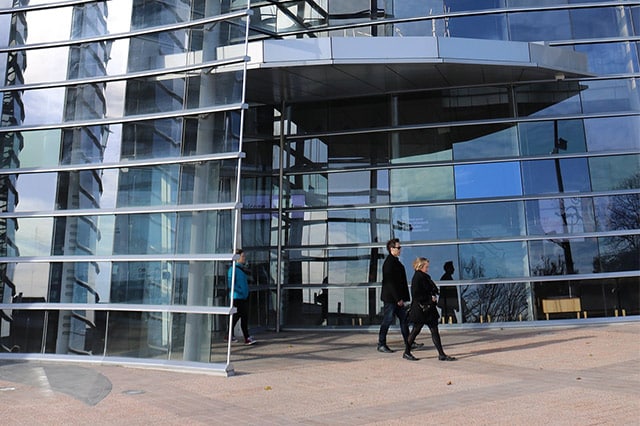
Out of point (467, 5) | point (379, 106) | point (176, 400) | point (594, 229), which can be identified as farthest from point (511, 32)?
point (176, 400)

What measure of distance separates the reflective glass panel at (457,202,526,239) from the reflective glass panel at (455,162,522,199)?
0.29 m

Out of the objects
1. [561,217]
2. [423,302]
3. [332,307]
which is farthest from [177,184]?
[561,217]

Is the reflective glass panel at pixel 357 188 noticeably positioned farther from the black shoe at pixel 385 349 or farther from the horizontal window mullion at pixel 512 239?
the black shoe at pixel 385 349

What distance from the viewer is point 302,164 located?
1405 cm

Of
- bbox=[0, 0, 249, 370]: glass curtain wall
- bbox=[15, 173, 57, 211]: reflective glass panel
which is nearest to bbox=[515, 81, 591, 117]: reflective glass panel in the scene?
bbox=[0, 0, 249, 370]: glass curtain wall

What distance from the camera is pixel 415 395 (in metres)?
6.18

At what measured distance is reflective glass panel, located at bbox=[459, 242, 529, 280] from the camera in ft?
41.4

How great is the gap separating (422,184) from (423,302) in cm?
539

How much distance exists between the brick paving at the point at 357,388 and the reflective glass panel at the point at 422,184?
421cm

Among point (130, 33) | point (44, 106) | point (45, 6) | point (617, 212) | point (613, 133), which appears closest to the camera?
point (130, 33)

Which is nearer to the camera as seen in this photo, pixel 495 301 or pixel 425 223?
pixel 495 301

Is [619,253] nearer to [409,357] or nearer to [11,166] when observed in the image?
[409,357]

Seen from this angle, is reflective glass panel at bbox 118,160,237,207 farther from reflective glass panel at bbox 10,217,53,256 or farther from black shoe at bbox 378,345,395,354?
black shoe at bbox 378,345,395,354

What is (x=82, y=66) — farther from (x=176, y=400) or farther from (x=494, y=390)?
(x=494, y=390)
